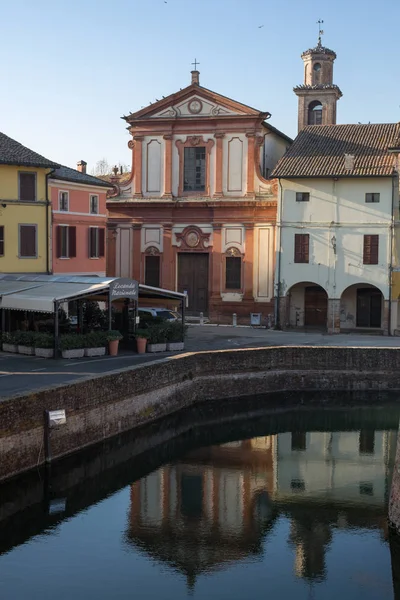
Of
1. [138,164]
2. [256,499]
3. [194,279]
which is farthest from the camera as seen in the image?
[138,164]

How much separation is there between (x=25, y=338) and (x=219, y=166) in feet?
59.1

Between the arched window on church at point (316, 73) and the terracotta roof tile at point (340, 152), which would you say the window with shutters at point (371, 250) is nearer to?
the terracotta roof tile at point (340, 152)

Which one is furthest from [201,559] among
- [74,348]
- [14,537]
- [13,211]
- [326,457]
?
[13,211]

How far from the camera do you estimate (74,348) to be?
101 feet

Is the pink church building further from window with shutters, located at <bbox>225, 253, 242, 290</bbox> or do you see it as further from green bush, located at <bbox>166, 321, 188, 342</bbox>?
green bush, located at <bbox>166, 321, 188, 342</bbox>

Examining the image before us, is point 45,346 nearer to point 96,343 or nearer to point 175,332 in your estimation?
point 96,343

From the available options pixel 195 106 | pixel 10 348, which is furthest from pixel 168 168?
pixel 10 348

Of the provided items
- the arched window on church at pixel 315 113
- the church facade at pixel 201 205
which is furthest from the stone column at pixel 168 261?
the arched window on church at pixel 315 113

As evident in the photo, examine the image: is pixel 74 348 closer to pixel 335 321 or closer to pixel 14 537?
pixel 14 537

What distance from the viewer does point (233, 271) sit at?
45.7 meters

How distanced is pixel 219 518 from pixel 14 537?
508 cm

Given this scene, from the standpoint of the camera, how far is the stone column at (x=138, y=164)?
46812 mm

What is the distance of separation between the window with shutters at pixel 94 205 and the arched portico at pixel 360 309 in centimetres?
1355

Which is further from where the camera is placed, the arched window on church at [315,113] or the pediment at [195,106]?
the arched window on church at [315,113]
